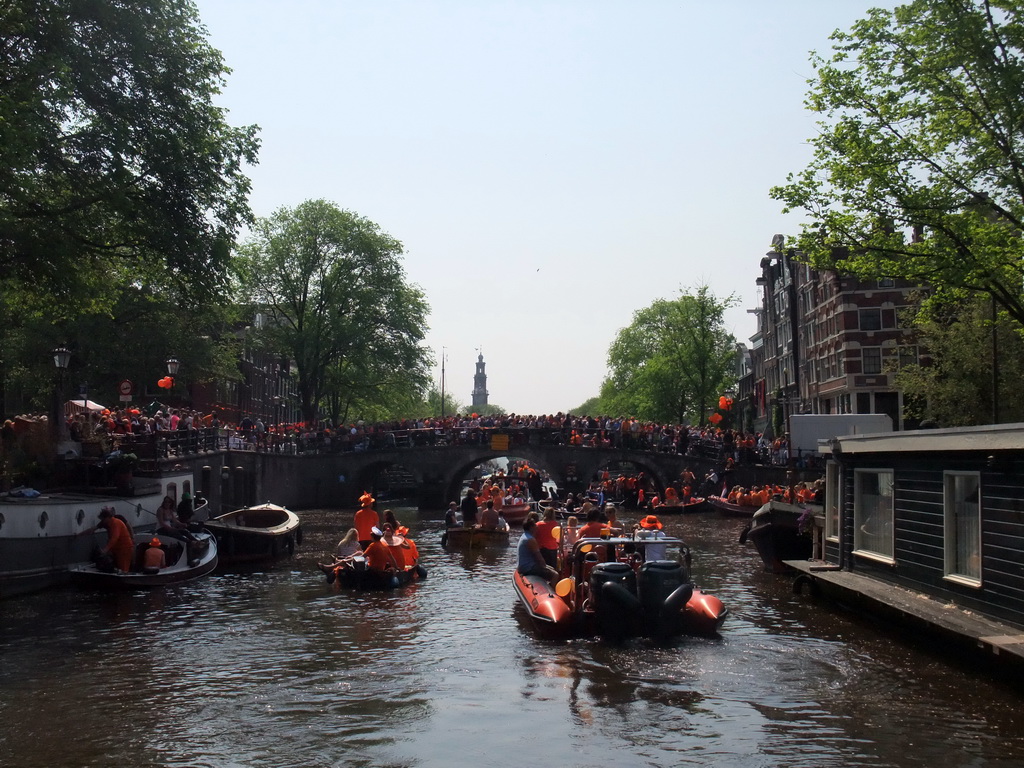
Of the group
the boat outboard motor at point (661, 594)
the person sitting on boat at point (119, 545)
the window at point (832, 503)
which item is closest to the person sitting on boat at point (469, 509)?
the person sitting on boat at point (119, 545)

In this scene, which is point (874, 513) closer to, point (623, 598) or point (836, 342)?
point (623, 598)

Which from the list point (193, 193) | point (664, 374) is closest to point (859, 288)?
point (664, 374)

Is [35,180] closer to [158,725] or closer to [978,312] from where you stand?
[158,725]

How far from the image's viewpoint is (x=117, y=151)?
71.8 feet

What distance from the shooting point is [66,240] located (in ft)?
68.4

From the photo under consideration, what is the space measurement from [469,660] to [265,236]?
160 ft

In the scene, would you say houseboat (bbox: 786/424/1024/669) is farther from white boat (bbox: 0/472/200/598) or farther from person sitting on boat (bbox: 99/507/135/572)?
white boat (bbox: 0/472/200/598)

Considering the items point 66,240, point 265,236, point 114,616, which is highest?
point 265,236

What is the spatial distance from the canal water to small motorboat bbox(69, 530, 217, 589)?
4.68 feet

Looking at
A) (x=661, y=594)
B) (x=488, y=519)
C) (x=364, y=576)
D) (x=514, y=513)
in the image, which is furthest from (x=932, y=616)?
(x=514, y=513)

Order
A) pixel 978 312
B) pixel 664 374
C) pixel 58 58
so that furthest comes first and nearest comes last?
pixel 664 374 → pixel 978 312 → pixel 58 58

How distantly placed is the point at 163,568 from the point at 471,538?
34.0ft

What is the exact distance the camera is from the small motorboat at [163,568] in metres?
20.9

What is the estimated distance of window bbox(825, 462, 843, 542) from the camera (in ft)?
63.6
